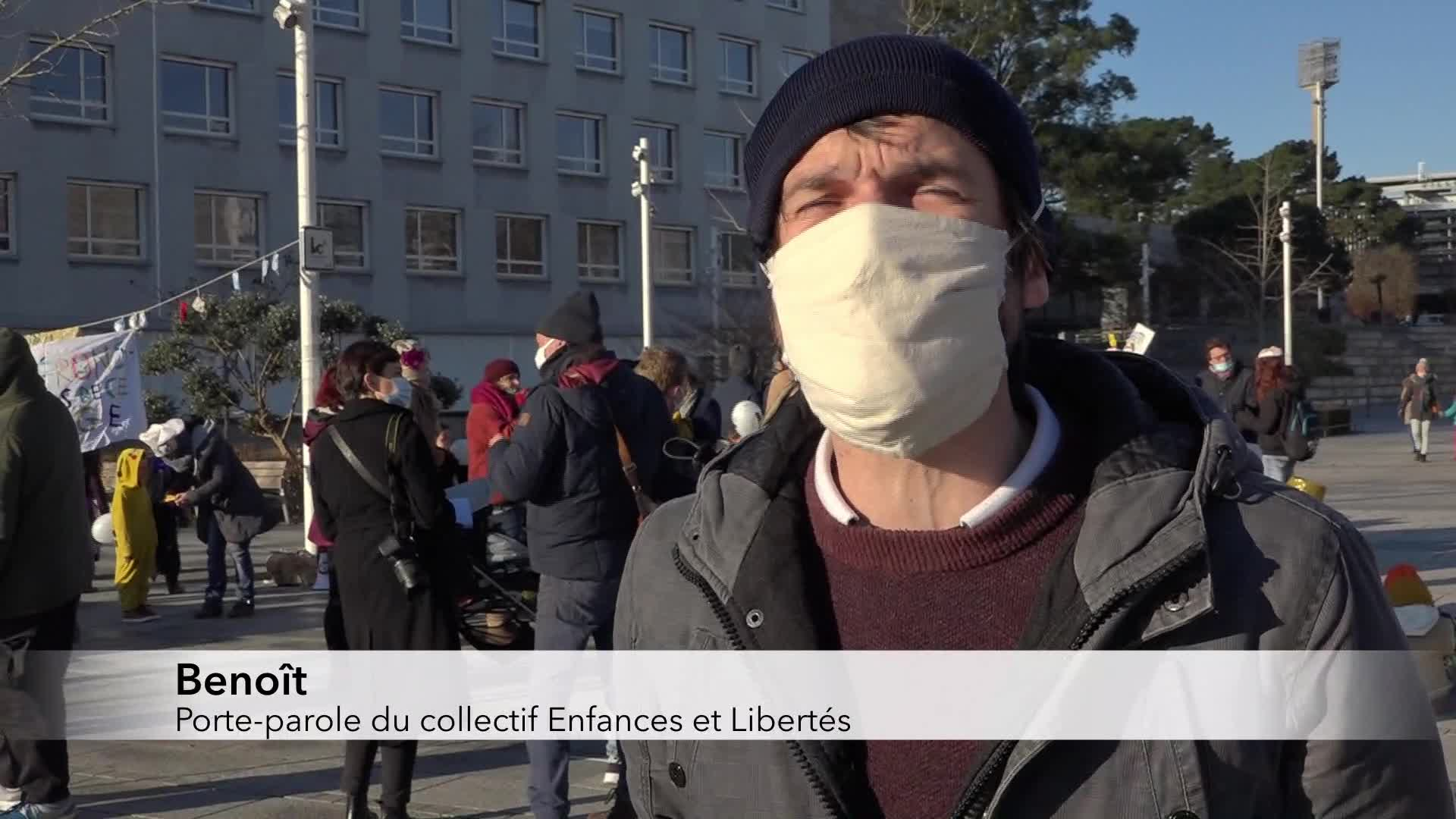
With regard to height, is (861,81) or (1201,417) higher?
(861,81)

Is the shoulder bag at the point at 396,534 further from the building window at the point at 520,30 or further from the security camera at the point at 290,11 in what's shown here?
the building window at the point at 520,30

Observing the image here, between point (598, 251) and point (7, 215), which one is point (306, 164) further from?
point (598, 251)

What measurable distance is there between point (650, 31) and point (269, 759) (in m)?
41.2

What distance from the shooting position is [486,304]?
142 feet

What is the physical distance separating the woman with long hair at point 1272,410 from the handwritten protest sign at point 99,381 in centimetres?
1011

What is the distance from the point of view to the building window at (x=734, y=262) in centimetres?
4812

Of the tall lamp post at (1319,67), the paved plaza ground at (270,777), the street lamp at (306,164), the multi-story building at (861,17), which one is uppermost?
the tall lamp post at (1319,67)

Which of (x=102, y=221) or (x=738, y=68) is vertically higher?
(x=738, y=68)

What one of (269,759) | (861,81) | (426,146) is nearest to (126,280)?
(426,146)

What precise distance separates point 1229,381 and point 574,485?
38.5ft

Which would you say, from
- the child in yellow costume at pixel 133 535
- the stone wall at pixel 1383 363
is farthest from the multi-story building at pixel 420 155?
the child in yellow costume at pixel 133 535

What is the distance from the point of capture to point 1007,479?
1.91m

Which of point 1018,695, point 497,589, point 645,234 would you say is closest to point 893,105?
point 1018,695

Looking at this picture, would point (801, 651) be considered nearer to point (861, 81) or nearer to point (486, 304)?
point (861, 81)
